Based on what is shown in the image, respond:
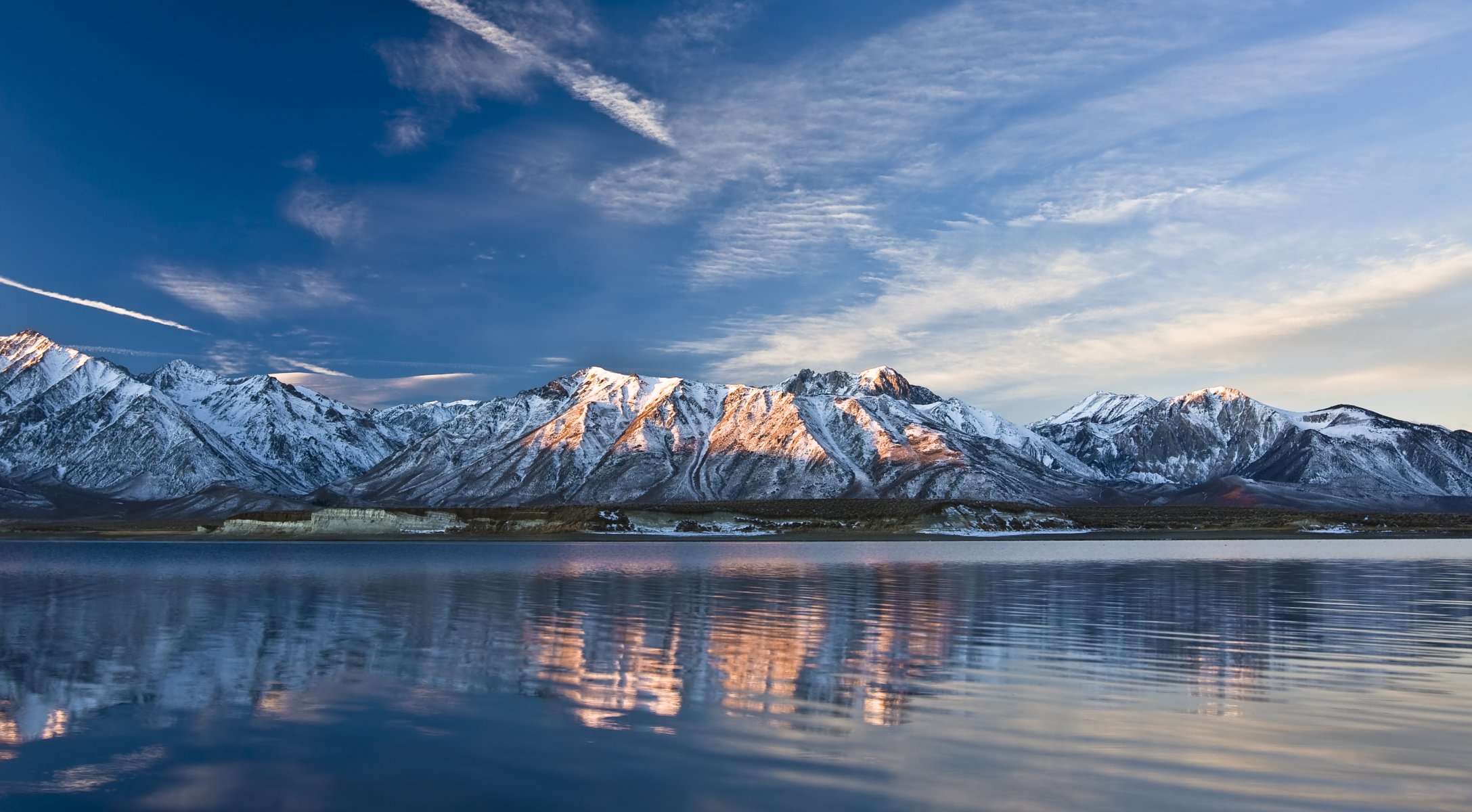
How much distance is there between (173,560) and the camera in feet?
315

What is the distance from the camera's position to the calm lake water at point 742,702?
13.9 metres

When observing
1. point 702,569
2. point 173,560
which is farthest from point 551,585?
point 173,560

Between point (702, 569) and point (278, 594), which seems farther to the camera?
point (702, 569)

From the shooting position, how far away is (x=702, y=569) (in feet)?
240

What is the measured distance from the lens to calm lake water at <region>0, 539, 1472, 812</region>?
13852 mm

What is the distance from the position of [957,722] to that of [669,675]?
776 cm

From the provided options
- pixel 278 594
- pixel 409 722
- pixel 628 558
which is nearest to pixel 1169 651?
pixel 409 722

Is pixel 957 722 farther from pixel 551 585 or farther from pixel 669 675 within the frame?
pixel 551 585

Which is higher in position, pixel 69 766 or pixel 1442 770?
pixel 1442 770

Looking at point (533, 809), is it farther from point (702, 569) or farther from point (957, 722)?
point (702, 569)

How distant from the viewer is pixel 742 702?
20.1m

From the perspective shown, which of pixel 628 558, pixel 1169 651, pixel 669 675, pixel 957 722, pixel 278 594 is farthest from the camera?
pixel 628 558

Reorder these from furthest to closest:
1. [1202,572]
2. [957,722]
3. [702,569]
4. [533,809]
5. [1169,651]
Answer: [702,569]
[1202,572]
[1169,651]
[957,722]
[533,809]

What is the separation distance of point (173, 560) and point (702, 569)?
5522 centimetres
